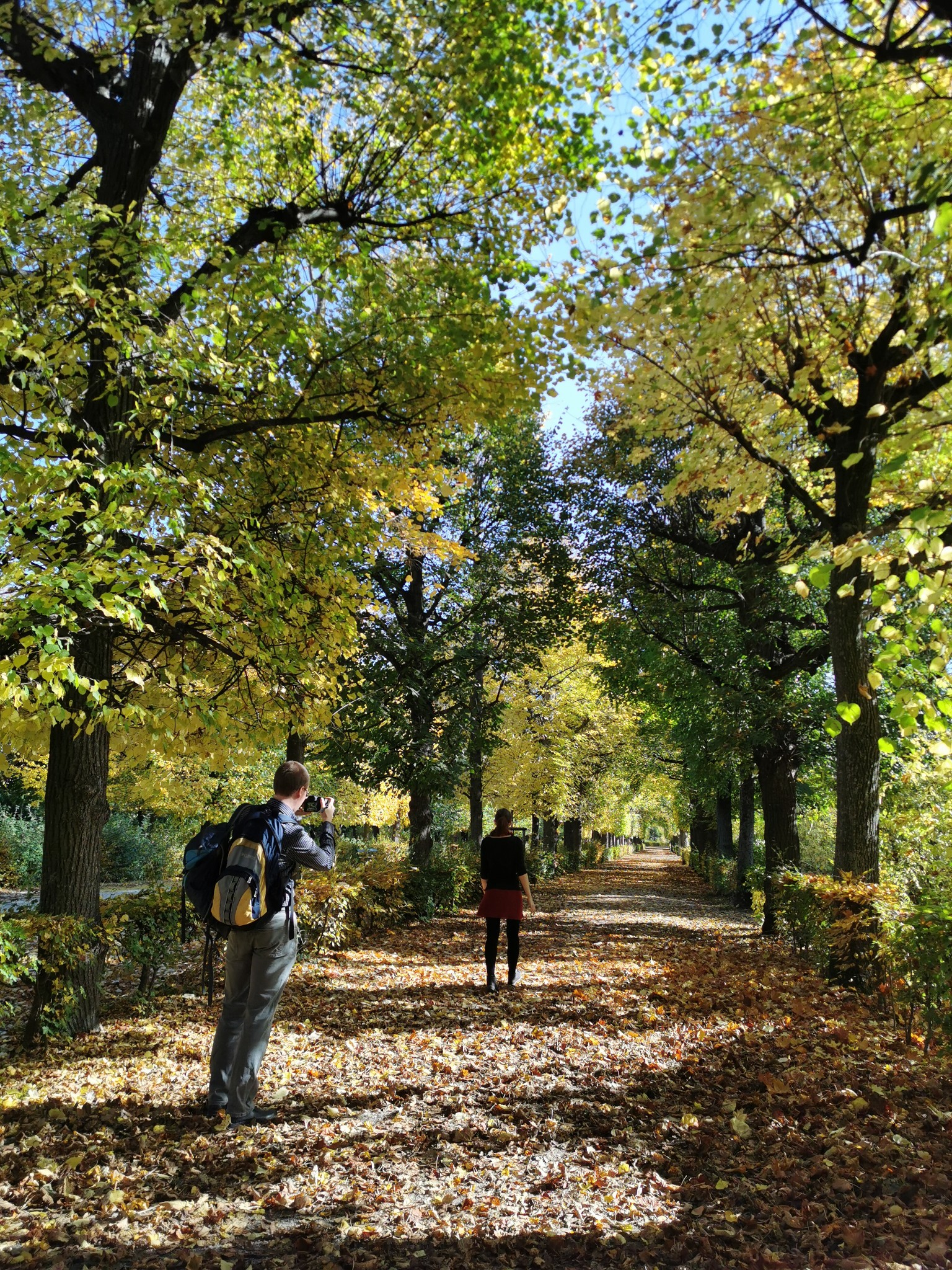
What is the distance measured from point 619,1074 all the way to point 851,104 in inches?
243

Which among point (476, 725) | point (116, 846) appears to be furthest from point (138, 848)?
point (476, 725)

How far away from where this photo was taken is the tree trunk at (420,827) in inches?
552

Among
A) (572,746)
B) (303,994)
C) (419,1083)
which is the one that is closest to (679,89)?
(419,1083)

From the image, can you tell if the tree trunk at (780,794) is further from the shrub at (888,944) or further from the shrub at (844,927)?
the shrub at (844,927)

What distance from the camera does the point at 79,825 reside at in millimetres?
5766

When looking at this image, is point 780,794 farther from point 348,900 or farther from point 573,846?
point 573,846

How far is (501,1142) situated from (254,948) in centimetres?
168

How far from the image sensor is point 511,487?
1579 centimetres

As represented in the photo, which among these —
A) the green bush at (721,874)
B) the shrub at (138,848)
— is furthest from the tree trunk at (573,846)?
the shrub at (138,848)

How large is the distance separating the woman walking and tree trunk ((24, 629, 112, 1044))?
10.8ft

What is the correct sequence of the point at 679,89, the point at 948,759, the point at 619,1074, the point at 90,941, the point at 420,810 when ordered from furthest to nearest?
1. the point at 420,810
2. the point at 948,759
3. the point at 90,941
4. the point at 619,1074
5. the point at 679,89

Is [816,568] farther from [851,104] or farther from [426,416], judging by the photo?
[426,416]

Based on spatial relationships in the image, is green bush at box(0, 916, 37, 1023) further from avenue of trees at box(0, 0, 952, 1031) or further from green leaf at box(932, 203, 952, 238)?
green leaf at box(932, 203, 952, 238)

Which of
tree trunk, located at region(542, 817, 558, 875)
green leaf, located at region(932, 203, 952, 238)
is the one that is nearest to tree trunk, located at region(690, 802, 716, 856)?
tree trunk, located at region(542, 817, 558, 875)
